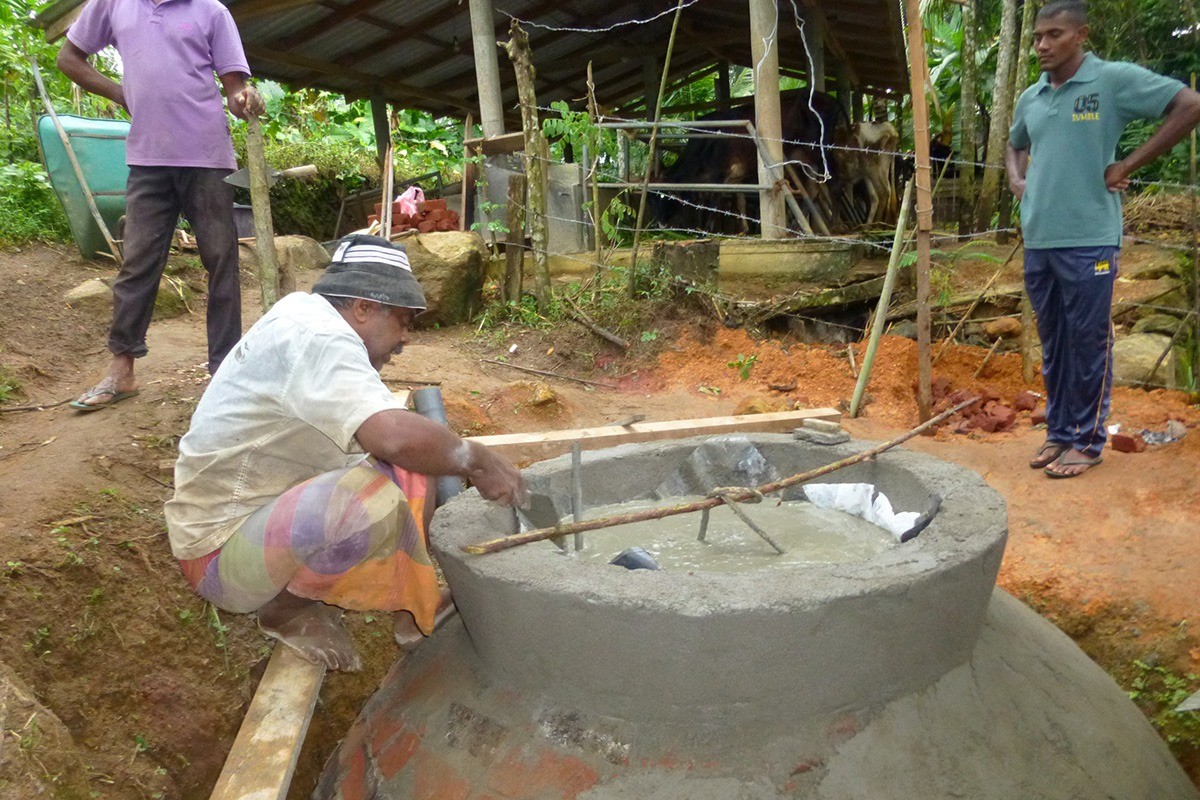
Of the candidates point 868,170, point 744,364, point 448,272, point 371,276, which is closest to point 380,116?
point 448,272

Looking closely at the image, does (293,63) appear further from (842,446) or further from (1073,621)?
(1073,621)

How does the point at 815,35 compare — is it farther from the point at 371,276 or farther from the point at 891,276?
the point at 371,276

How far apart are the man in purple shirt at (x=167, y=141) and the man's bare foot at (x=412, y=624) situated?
155cm

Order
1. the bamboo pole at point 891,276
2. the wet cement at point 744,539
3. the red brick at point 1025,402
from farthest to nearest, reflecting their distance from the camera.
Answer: the red brick at point 1025,402, the bamboo pole at point 891,276, the wet cement at point 744,539

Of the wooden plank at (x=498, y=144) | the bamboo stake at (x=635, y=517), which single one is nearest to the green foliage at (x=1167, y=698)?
the bamboo stake at (x=635, y=517)

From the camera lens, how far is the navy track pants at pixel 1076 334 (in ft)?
10.9

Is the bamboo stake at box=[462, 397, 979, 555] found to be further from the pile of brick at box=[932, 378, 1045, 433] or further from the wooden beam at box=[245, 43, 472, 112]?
the wooden beam at box=[245, 43, 472, 112]

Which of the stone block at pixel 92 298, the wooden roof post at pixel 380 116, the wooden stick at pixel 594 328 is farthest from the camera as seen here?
the wooden roof post at pixel 380 116

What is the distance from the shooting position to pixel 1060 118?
335 centimetres

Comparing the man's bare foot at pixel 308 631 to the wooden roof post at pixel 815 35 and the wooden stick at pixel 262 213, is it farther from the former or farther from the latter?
the wooden roof post at pixel 815 35

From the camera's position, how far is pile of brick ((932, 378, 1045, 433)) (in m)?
4.46

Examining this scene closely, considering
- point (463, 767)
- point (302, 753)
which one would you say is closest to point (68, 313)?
point (302, 753)

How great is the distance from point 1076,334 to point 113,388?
384cm

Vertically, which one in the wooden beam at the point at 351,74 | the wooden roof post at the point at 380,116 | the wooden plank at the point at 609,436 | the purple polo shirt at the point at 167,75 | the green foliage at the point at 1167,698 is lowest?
the green foliage at the point at 1167,698
